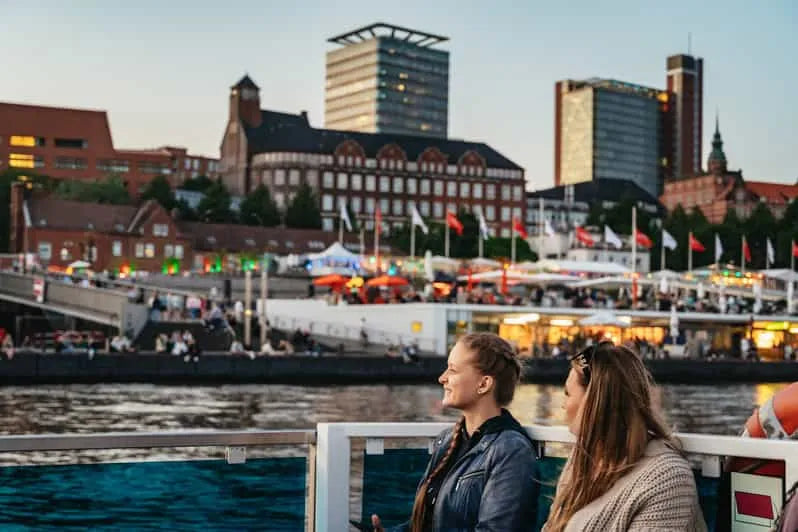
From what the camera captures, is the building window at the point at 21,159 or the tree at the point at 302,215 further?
the building window at the point at 21,159

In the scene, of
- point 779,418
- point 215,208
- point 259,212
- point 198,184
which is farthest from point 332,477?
point 198,184

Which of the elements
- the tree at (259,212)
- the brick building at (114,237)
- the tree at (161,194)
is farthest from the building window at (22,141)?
the brick building at (114,237)

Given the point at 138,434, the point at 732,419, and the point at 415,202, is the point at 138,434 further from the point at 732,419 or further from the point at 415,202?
the point at 415,202

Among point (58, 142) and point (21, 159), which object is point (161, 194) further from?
point (21, 159)

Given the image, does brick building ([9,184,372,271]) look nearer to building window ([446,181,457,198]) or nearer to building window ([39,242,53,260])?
building window ([39,242,53,260])

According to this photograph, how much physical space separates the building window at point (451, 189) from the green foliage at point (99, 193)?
47.0 m

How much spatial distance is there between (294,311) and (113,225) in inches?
1893

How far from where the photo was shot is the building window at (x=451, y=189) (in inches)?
5827

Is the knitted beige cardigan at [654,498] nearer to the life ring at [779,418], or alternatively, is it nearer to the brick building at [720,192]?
the life ring at [779,418]

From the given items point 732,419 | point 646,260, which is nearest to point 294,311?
point 732,419

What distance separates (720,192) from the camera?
177250mm

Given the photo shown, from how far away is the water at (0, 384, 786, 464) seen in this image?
82.5ft

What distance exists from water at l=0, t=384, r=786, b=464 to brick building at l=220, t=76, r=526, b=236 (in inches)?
3982

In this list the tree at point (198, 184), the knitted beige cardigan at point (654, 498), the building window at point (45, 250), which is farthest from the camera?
the tree at point (198, 184)
